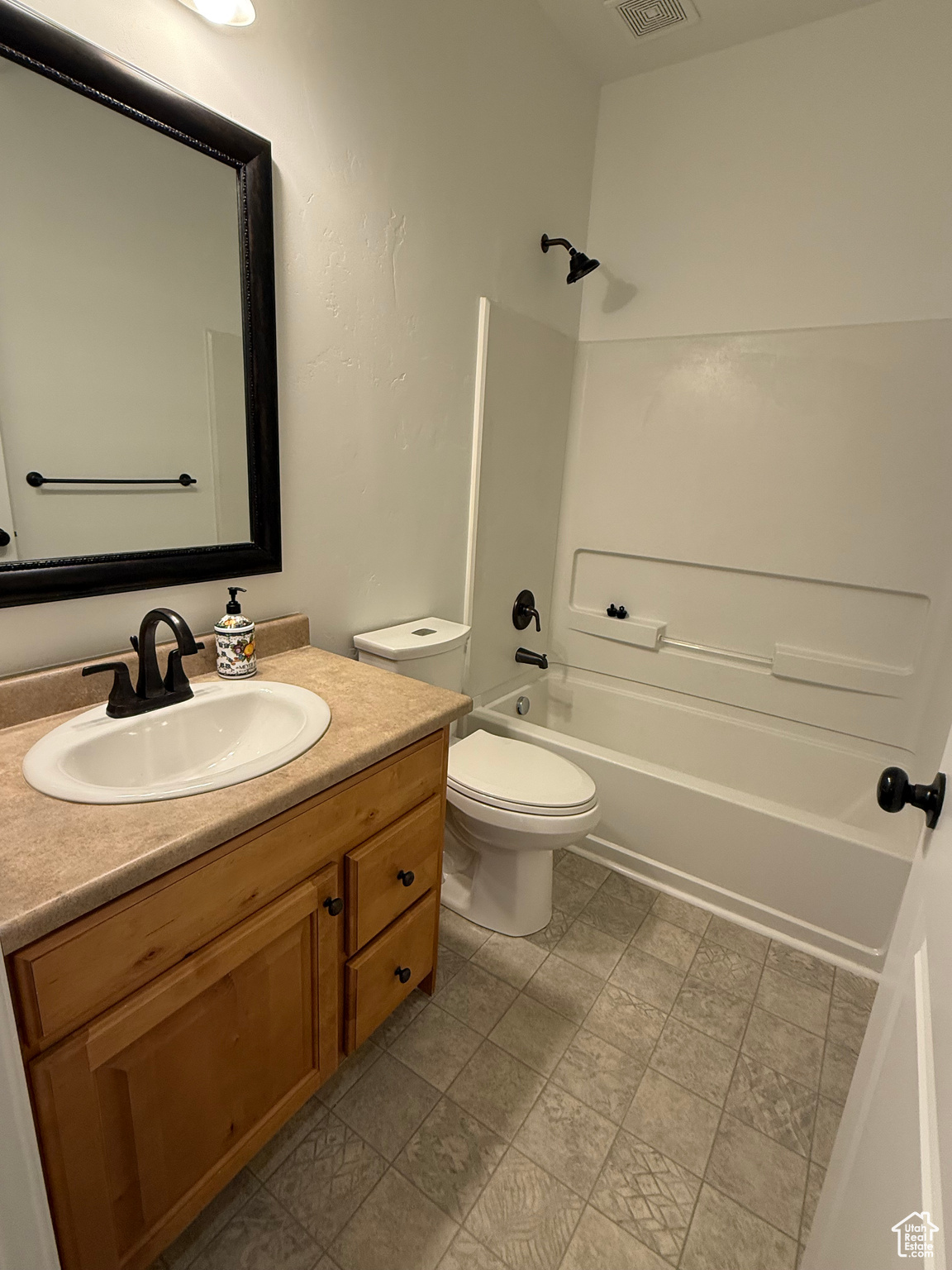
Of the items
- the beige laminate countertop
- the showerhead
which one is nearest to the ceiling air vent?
the showerhead

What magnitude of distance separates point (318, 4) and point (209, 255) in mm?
614

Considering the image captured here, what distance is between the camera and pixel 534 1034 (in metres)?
1.48

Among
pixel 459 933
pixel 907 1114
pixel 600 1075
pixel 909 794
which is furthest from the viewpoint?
pixel 459 933

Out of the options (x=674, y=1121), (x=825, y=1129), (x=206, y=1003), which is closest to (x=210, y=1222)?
(x=206, y=1003)

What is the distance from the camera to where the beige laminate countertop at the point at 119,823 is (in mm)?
672

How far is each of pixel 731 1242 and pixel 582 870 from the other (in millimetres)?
1041

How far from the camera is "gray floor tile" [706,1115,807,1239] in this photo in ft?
3.80

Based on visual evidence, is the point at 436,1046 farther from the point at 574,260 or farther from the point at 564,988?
the point at 574,260

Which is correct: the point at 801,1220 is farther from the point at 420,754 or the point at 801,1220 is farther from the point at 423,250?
the point at 423,250

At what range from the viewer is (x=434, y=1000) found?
1.55 metres

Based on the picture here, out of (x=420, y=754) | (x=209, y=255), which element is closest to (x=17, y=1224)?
(x=420, y=754)

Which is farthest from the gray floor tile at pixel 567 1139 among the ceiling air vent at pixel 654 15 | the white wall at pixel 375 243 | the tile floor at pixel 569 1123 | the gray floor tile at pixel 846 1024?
the ceiling air vent at pixel 654 15

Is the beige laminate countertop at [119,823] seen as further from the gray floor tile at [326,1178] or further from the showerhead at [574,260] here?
the showerhead at [574,260]

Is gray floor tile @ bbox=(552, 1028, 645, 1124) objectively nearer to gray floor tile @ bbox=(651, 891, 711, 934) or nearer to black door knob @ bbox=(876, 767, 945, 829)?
gray floor tile @ bbox=(651, 891, 711, 934)
